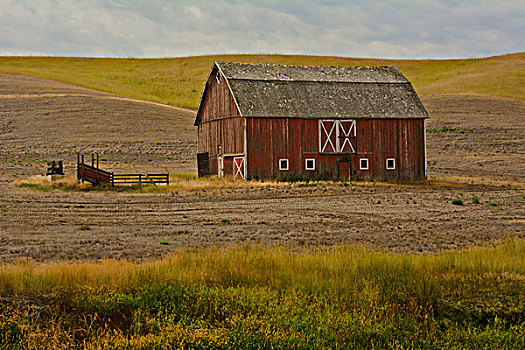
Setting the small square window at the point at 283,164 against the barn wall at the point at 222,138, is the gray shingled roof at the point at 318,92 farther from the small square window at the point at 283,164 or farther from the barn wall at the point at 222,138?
the small square window at the point at 283,164

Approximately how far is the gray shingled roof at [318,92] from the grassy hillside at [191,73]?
135 ft

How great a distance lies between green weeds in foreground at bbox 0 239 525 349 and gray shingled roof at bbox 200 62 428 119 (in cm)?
2819

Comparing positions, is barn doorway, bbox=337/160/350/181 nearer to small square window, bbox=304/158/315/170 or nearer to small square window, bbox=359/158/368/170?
small square window, bbox=359/158/368/170

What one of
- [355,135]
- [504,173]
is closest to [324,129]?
[355,135]

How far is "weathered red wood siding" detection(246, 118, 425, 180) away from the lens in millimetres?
38719

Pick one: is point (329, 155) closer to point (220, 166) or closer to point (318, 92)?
point (318, 92)

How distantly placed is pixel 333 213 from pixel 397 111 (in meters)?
20.4

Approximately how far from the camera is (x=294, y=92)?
41.4m

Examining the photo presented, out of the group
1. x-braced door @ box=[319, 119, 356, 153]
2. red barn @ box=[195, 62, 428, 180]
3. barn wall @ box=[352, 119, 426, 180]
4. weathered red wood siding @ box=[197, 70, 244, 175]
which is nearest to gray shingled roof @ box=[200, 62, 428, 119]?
red barn @ box=[195, 62, 428, 180]

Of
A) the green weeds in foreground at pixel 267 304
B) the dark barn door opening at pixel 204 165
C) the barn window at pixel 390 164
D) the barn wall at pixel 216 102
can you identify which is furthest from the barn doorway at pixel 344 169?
the green weeds in foreground at pixel 267 304

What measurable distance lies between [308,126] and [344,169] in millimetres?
3753

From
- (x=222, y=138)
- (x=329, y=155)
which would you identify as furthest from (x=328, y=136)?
(x=222, y=138)

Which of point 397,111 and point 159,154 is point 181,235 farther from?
point 159,154

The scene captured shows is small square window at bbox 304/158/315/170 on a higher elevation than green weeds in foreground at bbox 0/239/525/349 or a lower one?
higher
